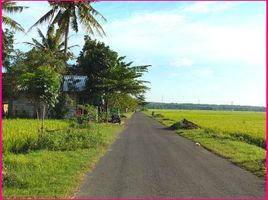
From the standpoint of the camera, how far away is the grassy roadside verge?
798cm

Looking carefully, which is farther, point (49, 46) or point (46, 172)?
point (49, 46)

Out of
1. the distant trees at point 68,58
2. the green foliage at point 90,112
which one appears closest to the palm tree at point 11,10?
the distant trees at point 68,58

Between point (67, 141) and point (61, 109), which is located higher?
point (61, 109)

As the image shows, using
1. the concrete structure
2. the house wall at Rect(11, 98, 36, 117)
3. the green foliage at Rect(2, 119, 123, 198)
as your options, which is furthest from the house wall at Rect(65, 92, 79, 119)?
the green foliage at Rect(2, 119, 123, 198)

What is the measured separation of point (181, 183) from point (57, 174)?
2.90 metres

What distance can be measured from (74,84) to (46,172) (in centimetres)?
3121

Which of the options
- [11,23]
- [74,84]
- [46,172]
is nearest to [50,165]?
[46,172]

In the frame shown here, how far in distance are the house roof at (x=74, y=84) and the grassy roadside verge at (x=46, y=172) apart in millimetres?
26273

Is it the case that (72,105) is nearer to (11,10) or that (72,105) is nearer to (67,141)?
(11,10)

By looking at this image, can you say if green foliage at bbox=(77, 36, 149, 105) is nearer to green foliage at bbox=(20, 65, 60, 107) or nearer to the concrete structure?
the concrete structure

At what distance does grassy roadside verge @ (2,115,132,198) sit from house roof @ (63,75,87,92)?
1034 inches

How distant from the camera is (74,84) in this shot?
4078 centimetres

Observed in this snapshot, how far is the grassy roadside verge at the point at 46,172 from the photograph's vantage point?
26.2 ft

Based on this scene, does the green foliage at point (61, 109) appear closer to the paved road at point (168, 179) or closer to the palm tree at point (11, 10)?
the palm tree at point (11, 10)
